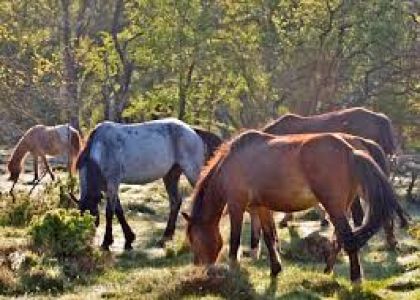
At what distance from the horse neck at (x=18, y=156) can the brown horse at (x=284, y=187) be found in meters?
9.81

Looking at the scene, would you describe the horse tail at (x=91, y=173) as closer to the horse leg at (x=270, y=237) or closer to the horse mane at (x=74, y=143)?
the horse leg at (x=270, y=237)

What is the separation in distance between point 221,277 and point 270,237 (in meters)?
1.54

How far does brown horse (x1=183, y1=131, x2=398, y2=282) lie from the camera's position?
8234mm

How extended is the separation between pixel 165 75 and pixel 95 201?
16527 millimetres

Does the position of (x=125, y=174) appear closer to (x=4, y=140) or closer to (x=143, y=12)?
(x=143, y=12)

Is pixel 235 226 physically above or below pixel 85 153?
below

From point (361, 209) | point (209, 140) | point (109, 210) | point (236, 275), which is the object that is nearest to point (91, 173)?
point (109, 210)

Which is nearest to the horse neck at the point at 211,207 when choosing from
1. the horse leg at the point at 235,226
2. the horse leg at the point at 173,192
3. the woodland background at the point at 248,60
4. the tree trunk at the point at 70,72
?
the horse leg at the point at 235,226

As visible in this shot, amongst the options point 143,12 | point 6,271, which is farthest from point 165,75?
point 6,271

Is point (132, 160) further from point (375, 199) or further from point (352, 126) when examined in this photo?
point (375, 199)

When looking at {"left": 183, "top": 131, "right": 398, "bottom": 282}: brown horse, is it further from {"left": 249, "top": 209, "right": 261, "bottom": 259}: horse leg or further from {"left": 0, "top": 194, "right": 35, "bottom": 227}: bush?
{"left": 0, "top": 194, "right": 35, "bottom": 227}: bush

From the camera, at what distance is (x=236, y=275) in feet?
27.3

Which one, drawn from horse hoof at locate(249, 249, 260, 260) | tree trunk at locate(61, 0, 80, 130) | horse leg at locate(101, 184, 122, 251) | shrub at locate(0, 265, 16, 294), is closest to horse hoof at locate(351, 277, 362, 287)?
horse hoof at locate(249, 249, 260, 260)

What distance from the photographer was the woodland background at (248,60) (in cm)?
2320
